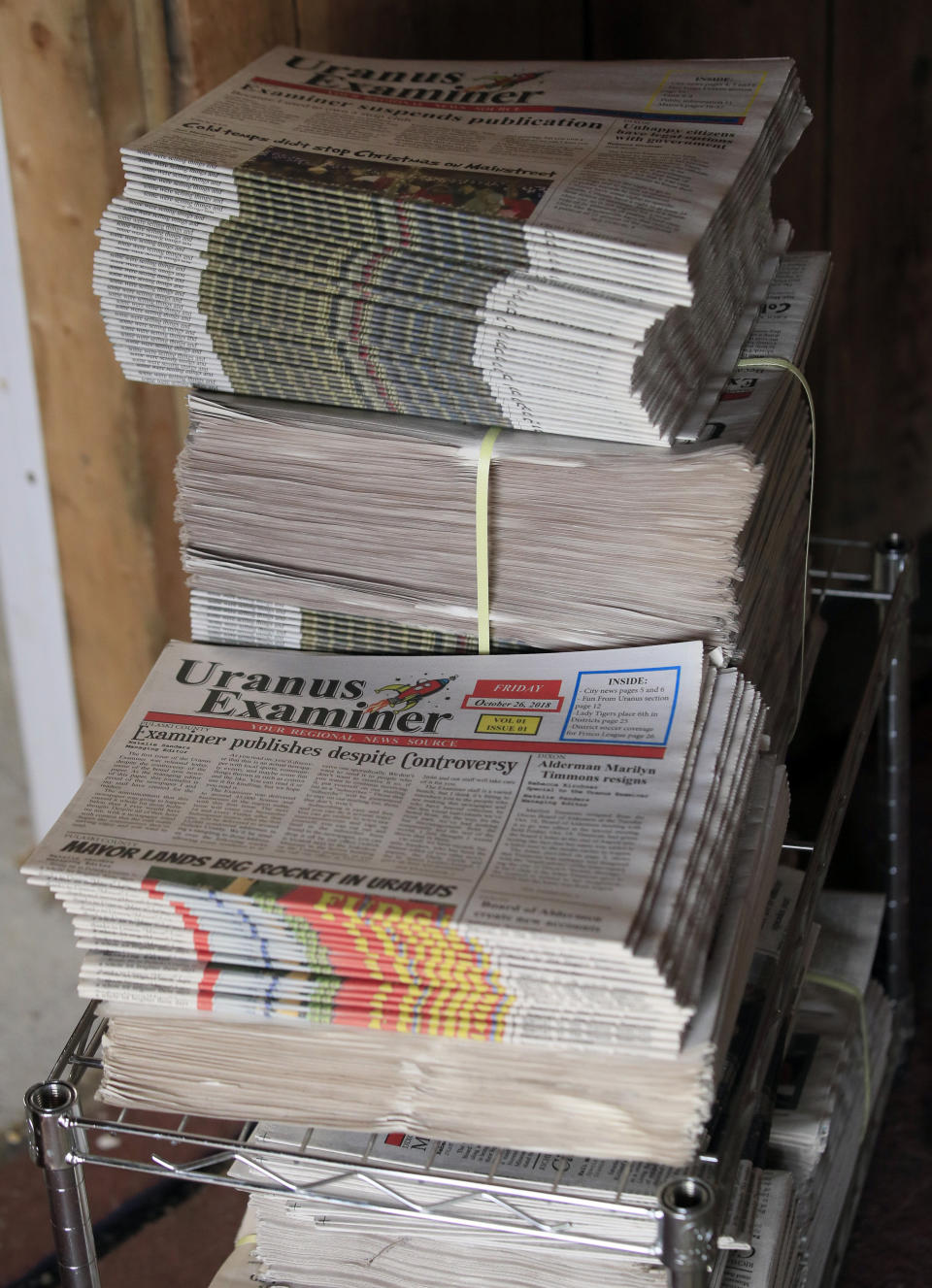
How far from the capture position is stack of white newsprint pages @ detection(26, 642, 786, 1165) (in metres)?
0.73

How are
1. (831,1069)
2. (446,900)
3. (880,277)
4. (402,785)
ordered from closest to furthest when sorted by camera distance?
(446,900), (402,785), (831,1069), (880,277)

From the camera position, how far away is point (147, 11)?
4.04 feet

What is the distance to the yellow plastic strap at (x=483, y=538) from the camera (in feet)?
2.85

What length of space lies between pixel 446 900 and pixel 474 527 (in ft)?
0.88

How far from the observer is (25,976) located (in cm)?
181

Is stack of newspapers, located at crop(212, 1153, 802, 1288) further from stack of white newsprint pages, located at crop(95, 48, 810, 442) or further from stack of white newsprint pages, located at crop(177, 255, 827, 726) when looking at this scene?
stack of white newsprint pages, located at crop(95, 48, 810, 442)

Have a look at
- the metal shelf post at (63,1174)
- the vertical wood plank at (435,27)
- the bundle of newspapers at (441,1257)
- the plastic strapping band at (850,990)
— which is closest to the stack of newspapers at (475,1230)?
the bundle of newspapers at (441,1257)

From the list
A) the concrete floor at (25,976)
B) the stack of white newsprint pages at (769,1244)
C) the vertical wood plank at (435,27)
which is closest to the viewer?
the stack of white newsprint pages at (769,1244)

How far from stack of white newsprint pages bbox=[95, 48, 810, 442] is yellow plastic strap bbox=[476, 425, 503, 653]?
2 centimetres

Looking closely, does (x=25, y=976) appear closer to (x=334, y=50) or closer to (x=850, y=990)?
(x=850, y=990)

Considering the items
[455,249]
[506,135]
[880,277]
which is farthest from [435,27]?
[880,277]

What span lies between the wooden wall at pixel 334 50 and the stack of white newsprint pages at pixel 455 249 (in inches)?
14.1

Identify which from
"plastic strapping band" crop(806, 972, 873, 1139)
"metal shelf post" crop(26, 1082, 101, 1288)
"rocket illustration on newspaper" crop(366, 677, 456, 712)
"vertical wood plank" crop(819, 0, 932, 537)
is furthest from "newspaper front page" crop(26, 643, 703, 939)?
"vertical wood plank" crop(819, 0, 932, 537)

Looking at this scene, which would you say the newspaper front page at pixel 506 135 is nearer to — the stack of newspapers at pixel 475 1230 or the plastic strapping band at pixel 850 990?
the stack of newspapers at pixel 475 1230
